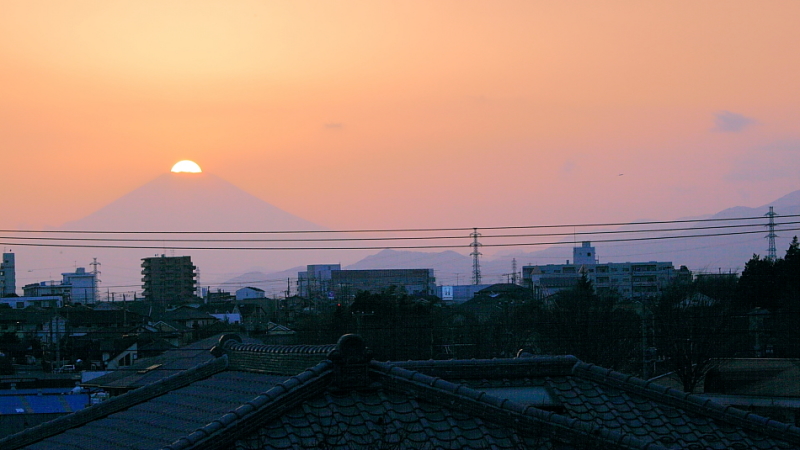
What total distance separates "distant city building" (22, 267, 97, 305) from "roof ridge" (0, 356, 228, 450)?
98.2 meters

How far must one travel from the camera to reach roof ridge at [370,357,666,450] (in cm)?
988

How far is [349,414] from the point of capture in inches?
393

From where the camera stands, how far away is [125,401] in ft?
44.2

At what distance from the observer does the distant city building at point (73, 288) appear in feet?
350

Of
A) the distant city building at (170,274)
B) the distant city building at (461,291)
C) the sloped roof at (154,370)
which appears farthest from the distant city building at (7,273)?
the sloped roof at (154,370)

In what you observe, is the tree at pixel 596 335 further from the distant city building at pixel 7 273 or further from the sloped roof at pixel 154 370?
the distant city building at pixel 7 273

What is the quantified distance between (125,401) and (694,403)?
8642 millimetres

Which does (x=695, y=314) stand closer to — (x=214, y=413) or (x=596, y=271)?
(x=214, y=413)

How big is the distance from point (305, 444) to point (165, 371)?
22725 millimetres

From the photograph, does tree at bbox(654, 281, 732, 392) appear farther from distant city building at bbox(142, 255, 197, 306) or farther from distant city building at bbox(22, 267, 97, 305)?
distant city building at bbox(142, 255, 197, 306)

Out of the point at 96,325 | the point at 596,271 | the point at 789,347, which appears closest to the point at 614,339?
the point at 789,347

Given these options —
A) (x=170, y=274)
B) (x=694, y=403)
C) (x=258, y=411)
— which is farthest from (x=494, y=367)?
(x=170, y=274)

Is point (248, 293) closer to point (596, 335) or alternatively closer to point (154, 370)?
point (596, 335)

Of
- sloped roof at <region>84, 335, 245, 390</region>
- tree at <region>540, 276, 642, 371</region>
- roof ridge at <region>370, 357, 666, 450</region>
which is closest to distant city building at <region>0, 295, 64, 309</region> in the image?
sloped roof at <region>84, 335, 245, 390</region>
